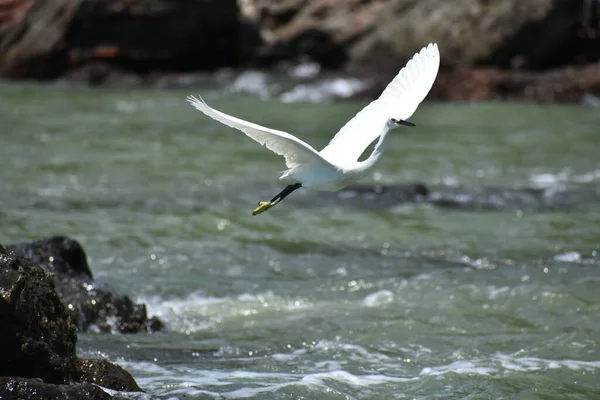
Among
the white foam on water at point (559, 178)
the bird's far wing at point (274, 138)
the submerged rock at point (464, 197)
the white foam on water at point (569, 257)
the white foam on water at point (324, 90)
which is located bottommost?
the white foam on water at point (569, 257)

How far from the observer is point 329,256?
9.58 m

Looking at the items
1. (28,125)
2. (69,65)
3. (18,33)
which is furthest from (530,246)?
(18,33)

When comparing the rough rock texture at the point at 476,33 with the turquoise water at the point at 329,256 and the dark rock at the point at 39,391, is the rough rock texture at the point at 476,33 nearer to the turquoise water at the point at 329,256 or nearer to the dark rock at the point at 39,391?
the turquoise water at the point at 329,256

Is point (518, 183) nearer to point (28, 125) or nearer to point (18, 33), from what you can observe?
point (28, 125)

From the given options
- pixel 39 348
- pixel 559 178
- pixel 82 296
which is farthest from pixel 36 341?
pixel 559 178

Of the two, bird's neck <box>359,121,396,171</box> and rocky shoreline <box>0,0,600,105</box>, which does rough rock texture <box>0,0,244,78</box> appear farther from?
bird's neck <box>359,121,396,171</box>

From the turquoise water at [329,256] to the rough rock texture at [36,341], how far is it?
627 mm

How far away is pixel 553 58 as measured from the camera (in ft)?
73.0

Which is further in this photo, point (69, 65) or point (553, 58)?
point (69, 65)

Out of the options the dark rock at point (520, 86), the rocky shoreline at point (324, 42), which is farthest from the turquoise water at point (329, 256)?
the rocky shoreline at point (324, 42)

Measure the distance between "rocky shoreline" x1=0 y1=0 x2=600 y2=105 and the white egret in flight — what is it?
13.7 m

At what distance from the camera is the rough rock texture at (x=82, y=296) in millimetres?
6988

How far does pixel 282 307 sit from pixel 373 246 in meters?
2.30

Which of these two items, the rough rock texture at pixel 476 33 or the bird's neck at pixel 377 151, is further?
the rough rock texture at pixel 476 33
